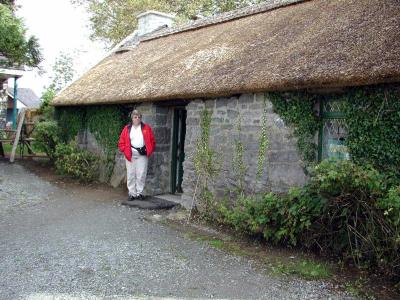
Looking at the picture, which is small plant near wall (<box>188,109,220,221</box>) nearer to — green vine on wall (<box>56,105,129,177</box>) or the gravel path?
the gravel path

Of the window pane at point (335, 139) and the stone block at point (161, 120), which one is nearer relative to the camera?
the window pane at point (335, 139)

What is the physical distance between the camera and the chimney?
45.6ft

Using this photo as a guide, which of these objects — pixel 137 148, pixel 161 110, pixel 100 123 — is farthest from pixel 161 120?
pixel 100 123

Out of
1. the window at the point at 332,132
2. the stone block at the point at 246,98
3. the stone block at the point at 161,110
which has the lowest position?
the window at the point at 332,132

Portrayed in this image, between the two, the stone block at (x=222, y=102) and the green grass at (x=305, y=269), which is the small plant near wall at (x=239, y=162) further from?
the green grass at (x=305, y=269)

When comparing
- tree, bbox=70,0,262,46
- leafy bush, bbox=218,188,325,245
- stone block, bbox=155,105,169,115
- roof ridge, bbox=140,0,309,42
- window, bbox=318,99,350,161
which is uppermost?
tree, bbox=70,0,262,46

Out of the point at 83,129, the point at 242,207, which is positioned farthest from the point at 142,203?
the point at 83,129

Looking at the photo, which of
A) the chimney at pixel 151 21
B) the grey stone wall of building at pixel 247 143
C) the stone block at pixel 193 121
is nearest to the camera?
the grey stone wall of building at pixel 247 143

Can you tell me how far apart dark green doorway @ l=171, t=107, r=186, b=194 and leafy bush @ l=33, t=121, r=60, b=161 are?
4265 millimetres

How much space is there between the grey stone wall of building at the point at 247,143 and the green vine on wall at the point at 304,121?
108 millimetres

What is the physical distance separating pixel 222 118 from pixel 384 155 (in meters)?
2.78

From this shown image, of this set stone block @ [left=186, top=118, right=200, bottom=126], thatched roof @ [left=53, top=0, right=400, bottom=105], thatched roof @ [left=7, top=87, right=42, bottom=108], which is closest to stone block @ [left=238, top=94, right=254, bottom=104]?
thatched roof @ [left=53, top=0, right=400, bottom=105]

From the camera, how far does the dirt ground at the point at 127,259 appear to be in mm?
4027

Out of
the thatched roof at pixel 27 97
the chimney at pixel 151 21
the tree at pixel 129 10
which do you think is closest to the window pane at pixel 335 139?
the chimney at pixel 151 21
